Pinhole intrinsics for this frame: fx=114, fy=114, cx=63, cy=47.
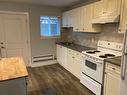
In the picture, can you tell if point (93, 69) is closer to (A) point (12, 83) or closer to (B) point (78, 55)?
(B) point (78, 55)

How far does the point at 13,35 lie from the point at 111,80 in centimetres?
372

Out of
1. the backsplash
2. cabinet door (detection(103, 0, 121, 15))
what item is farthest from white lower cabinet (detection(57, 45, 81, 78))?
cabinet door (detection(103, 0, 121, 15))

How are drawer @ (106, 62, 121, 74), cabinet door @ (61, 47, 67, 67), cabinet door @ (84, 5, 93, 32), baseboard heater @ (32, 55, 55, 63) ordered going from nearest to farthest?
drawer @ (106, 62, 121, 74)
cabinet door @ (84, 5, 93, 32)
cabinet door @ (61, 47, 67, 67)
baseboard heater @ (32, 55, 55, 63)

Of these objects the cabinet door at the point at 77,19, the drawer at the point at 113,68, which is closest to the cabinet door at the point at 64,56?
the cabinet door at the point at 77,19

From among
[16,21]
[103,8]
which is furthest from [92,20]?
[16,21]

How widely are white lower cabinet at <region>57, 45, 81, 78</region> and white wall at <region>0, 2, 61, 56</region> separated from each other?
1.74 feet

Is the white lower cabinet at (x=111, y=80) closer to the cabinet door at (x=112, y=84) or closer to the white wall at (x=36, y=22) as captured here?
the cabinet door at (x=112, y=84)

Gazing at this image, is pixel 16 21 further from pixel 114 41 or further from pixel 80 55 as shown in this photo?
pixel 114 41

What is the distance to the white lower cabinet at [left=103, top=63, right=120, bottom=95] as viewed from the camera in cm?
210

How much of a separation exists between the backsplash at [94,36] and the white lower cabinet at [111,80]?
3.00 ft

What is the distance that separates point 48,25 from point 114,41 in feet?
9.59

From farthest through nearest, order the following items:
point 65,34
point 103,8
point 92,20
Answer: point 65,34 → point 92,20 → point 103,8

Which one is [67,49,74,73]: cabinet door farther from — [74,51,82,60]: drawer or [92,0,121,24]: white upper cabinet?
[92,0,121,24]: white upper cabinet

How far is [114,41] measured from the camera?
2.95 metres
